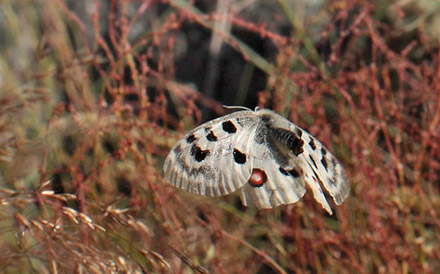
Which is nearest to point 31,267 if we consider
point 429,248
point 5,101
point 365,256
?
point 5,101

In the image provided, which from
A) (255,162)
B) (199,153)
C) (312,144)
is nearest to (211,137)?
(199,153)

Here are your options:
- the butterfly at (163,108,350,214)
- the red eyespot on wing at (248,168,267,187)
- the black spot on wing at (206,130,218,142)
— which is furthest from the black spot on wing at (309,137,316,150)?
the black spot on wing at (206,130,218,142)

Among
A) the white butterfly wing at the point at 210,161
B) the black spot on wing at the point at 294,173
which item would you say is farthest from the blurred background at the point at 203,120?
the black spot on wing at the point at 294,173

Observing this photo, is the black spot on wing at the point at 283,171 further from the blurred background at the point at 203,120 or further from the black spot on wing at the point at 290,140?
the blurred background at the point at 203,120

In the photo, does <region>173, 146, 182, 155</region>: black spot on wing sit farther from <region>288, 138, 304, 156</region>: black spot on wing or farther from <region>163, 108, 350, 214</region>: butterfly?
<region>288, 138, 304, 156</region>: black spot on wing

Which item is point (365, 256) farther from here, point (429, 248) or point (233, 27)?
point (233, 27)

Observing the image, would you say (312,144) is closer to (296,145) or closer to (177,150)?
(296,145)

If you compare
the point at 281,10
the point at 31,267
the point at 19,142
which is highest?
the point at 281,10
